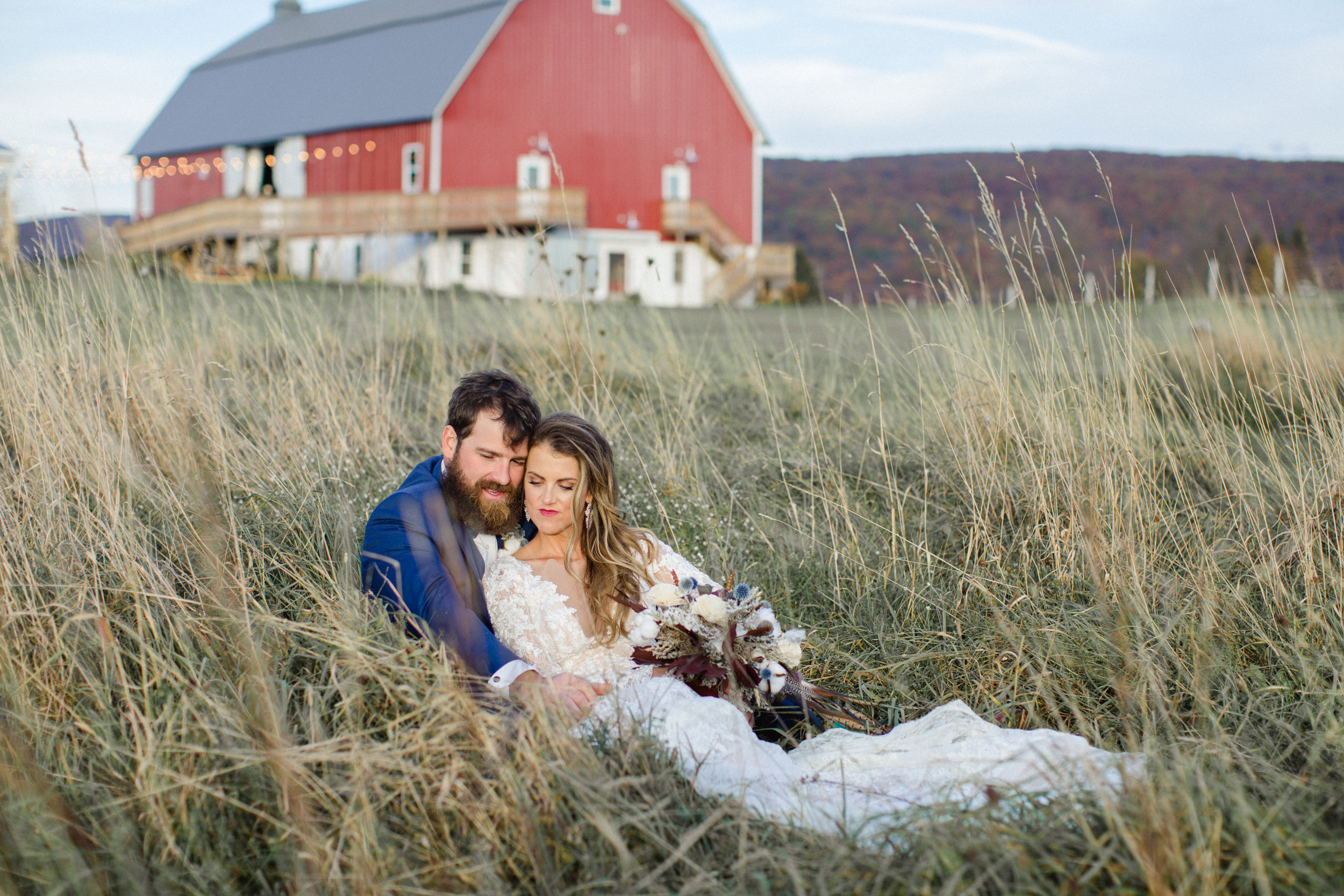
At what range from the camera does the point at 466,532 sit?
3.37m

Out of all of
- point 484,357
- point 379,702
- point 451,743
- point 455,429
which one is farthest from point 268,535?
point 484,357

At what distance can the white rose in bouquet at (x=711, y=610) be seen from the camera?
291 centimetres

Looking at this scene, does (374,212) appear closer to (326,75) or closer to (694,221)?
(326,75)

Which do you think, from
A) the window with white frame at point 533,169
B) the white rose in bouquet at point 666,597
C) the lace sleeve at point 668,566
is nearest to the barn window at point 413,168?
the window with white frame at point 533,169

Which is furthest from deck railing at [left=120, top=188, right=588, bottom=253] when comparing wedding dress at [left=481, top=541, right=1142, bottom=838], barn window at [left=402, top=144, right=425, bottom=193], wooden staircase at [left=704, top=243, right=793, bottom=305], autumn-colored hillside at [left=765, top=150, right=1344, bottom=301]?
wedding dress at [left=481, top=541, right=1142, bottom=838]

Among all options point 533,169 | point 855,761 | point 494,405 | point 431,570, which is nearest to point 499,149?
point 533,169

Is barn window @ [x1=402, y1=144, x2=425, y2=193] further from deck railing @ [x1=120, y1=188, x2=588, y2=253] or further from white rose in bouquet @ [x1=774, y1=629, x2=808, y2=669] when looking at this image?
white rose in bouquet @ [x1=774, y1=629, x2=808, y2=669]

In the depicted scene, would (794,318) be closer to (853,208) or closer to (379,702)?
(379,702)

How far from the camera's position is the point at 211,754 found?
2.35 meters

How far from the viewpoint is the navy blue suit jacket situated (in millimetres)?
2912

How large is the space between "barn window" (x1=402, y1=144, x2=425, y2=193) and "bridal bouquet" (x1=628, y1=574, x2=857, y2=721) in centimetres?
2053

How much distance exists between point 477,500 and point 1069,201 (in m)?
48.2

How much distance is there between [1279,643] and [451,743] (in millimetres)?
2633

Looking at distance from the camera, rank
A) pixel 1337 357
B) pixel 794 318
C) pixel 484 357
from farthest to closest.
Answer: pixel 794 318 < pixel 484 357 < pixel 1337 357
